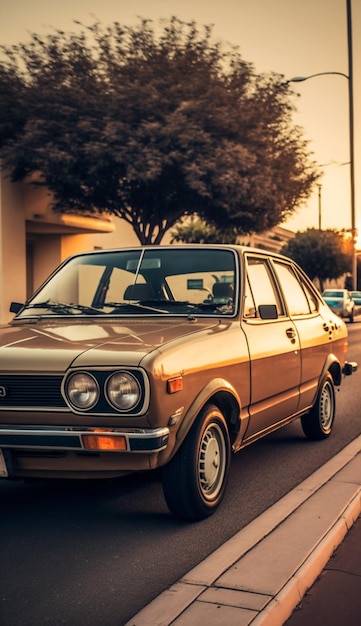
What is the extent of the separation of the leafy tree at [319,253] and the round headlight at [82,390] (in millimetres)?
54948

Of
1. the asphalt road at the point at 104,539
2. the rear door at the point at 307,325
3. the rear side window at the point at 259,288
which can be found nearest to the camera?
the asphalt road at the point at 104,539

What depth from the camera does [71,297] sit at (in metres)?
6.12

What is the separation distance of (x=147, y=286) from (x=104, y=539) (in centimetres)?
196

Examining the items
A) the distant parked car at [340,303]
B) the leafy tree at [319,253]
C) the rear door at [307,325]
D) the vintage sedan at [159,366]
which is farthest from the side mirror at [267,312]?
the leafy tree at [319,253]

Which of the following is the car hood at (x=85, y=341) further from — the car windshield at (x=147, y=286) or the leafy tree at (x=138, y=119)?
the leafy tree at (x=138, y=119)

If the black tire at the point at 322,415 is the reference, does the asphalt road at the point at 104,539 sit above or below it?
below

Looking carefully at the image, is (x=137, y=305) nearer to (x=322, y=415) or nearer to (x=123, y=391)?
(x=123, y=391)

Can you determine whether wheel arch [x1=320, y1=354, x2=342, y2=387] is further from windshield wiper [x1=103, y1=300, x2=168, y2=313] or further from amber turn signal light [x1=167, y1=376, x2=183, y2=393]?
amber turn signal light [x1=167, y1=376, x2=183, y2=393]

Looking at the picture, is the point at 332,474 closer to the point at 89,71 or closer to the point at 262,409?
the point at 262,409

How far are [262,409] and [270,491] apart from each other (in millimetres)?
569

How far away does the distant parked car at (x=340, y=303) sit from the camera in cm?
3494

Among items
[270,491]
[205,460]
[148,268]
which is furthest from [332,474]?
[148,268]

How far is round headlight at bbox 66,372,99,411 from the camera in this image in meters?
4.39

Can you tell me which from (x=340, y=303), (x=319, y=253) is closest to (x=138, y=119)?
(x=340, y=303)
